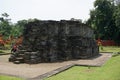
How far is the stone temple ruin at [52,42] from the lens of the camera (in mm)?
14789

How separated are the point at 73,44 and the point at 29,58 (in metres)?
4.37

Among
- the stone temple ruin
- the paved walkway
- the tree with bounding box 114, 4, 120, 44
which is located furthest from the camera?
the tree with bounding box 114, 4, 120, 44

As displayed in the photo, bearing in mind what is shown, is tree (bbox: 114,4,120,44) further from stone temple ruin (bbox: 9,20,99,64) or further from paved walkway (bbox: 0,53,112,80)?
paved walkway (bbox: 0,53,112,80)

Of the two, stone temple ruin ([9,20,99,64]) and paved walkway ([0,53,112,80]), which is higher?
stone temple ruin ([9,20,99,64])

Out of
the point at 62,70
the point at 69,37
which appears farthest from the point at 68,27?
the point at 62,70

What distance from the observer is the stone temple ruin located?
14.8 m

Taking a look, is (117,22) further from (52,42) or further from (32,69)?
(32,69)

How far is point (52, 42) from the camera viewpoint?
15.3m

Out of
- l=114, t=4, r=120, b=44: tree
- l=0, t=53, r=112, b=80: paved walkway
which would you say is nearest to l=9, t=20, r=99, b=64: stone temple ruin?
l=0, t=53, r=112, b=80: paved walkway

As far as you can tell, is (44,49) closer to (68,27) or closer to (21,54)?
(21,54)

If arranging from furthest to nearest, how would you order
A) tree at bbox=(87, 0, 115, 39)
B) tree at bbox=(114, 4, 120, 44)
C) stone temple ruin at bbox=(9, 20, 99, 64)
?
tree at bbox=(87, 0, 115, 39) → tree at bbox=(114, 4, 120, 44) → stone temple ruin at bbox=(9, 20, 99, 64)

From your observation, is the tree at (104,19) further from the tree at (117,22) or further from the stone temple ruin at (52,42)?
the stone temple ruin at (52,42)

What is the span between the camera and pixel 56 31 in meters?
15.9

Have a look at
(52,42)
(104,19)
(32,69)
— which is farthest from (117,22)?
(32,69)
